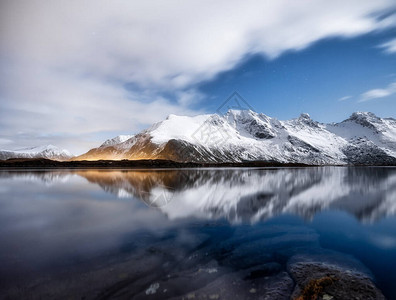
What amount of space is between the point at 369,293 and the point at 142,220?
15869 mm

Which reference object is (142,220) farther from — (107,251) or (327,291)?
(327,291)

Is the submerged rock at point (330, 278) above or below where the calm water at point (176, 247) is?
below

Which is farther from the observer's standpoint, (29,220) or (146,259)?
(29,220)

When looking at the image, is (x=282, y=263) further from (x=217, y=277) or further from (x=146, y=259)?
(x=146, y=259)

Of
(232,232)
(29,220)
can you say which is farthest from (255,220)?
(29,220)

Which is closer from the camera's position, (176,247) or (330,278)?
(330,278)

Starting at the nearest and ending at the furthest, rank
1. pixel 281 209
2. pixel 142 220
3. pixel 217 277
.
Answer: pixel 217 277 < pixel 142 220 < pixel 281 209

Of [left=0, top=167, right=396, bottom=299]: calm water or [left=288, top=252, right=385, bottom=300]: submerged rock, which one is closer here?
[left=288, top=252, right=385, bottom=300]: submerged rock

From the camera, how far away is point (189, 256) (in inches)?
529

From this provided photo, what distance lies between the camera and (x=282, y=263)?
42.2 ft

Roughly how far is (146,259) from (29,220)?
1423 cm

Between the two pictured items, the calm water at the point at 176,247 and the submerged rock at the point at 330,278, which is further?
the calm water at the point at 176,247

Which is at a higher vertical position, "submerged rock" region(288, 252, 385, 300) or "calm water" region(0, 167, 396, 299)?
"calm water" region(0, 167, 396, 299)

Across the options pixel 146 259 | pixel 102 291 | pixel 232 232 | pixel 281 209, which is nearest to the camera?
pixel 102 291
